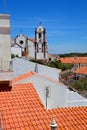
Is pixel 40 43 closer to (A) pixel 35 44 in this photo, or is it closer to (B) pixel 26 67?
(A) pixel 35 44

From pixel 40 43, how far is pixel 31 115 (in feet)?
250

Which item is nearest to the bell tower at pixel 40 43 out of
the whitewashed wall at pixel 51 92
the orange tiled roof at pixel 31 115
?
the whitewashed wall at pixel 51 92

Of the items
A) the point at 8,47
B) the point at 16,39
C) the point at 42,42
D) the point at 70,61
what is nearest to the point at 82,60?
the point at 70,61

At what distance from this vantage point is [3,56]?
1373cm

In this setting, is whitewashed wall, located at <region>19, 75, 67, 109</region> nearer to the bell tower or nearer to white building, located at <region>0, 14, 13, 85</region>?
white building, located at <region>0, 14, 13, 85</region>

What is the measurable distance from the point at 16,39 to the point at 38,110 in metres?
73.6

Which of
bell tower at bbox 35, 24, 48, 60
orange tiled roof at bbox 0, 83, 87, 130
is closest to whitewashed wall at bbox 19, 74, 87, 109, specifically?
orange tiled roof at bbox 0, 83, 87, 130

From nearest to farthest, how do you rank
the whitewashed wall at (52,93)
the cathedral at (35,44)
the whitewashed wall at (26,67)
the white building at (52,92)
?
the white building at (52,92) → the whitewashed wall at (52,93) → the whitewashed wall at (26,67) → the cathedral at (35,44)

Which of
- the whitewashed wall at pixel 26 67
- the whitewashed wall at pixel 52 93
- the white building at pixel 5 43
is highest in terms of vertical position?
the white building at pixel 5 43

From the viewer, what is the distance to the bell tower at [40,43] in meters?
85.6

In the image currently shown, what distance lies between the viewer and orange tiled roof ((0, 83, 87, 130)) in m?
9.34

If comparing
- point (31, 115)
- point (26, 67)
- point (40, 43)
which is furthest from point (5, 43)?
point (40, 43)

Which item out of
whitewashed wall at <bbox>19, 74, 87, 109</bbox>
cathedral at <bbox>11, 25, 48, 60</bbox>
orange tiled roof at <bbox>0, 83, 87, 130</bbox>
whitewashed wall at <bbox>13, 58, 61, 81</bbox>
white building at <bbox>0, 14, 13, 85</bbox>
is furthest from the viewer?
cathedral at <bbox>11, 25, 48, 60</bbox>

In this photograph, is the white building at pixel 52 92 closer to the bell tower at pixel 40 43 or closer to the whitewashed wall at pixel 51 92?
the whitewashed wall at pixel 51 92
